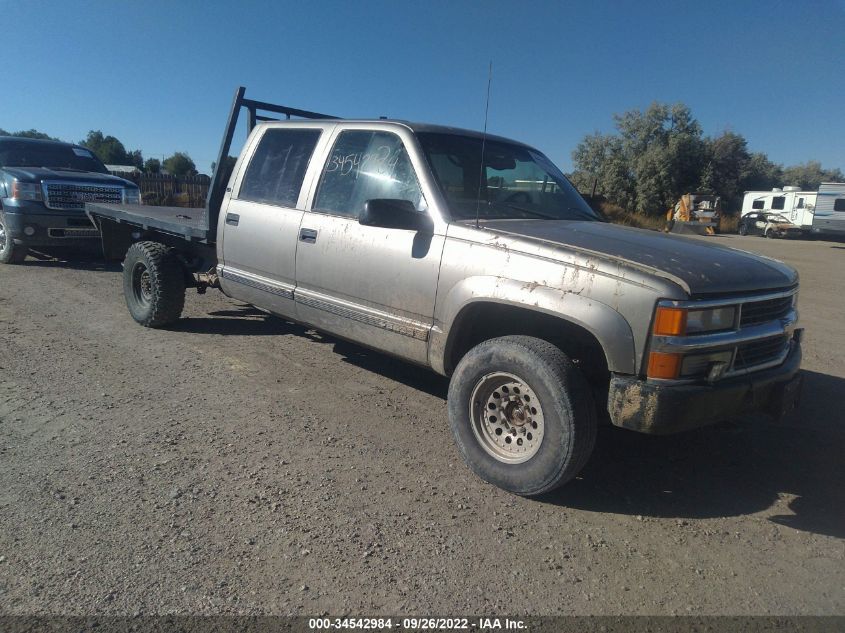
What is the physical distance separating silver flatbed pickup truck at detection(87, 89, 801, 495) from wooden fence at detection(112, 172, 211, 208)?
17063mm

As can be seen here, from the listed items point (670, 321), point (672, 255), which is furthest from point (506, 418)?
point (672, 255)

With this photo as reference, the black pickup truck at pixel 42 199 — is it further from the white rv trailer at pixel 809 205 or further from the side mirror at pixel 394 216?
the white rv trailer at pixel 809 205

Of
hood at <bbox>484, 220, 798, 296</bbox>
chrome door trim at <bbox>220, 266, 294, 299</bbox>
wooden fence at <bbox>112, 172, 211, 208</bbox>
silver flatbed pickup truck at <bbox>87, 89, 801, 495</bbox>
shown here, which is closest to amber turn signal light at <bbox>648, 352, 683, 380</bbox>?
silver flatbed pickup truck at <bbox>87, 89, 801, 495</bbox>

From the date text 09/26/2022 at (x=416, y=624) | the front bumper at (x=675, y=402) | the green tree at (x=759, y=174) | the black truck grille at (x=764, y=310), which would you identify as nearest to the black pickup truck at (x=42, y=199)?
the date text 09/26/2022 at (x=416, y=624)

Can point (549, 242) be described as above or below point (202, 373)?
above

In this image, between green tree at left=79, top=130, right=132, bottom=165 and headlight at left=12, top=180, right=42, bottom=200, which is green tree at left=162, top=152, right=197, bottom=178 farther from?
headlight at left=12, top=180, right=42, bottom=200

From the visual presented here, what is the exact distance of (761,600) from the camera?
8.23ft

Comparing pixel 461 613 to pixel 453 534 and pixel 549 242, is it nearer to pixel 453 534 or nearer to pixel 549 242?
pixel 453 534

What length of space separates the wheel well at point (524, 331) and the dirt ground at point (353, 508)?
2.05 feet

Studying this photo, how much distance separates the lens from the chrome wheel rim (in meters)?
3.24

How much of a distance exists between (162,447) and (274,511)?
3.41 ft

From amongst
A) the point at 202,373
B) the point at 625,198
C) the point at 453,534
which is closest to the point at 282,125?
the point at 202,373

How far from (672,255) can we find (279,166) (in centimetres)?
324

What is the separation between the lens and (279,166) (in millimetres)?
5012
